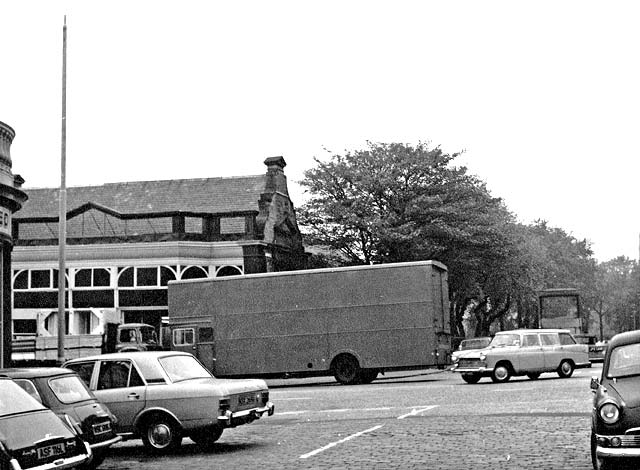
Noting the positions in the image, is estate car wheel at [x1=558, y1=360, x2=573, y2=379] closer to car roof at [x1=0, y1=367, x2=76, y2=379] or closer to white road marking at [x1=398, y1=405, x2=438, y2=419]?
white road marking at [x1=398, y1=405, x2=438, y2=419]

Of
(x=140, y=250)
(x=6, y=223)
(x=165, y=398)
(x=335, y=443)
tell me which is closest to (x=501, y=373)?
(x=6, y=223)

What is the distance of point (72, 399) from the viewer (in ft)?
41.4

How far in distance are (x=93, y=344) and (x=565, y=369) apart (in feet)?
53.9

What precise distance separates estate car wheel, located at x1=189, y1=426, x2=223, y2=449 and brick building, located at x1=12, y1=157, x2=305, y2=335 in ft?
106

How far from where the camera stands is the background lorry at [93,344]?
35.2m

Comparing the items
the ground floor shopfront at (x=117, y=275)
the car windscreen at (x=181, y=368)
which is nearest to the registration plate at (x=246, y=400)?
the car windscreen at (x=181, y=368)

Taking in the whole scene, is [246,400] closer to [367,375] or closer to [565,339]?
[367,375]

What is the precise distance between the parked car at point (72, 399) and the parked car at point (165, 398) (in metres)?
1.44

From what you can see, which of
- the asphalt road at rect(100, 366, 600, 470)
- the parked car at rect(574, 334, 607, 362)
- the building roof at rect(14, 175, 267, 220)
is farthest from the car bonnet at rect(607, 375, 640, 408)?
the building roof at rect(14, 175, 267, 220)

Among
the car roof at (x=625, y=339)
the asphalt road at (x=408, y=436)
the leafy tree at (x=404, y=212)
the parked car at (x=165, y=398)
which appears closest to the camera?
the car roof at (x=625, y=339)

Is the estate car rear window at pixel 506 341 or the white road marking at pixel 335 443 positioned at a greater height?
the estate car rear window at pixel 506 341

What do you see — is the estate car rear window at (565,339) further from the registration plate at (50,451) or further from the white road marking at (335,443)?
the registration plate at (50,451)

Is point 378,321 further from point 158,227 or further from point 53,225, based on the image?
point 53,225

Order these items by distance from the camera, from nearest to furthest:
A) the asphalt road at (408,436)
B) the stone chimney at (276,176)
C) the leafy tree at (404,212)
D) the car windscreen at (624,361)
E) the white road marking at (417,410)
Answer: the car windscreen at (624,361), the asphalt road at (408,436), the white road marking at (417,410), the leafy tree at (404,212), the stone chimney at (276,176)
